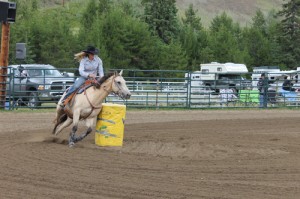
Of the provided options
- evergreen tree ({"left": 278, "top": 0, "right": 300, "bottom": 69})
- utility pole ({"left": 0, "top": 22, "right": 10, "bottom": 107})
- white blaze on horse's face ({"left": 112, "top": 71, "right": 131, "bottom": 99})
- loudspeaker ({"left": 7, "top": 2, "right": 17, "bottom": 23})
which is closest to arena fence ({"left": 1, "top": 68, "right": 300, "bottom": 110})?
utility pole ({"left": 0, "top": 22, "right": 10, "bottom": 107})

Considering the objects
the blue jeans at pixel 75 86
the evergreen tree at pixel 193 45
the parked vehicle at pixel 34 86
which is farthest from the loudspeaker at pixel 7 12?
the evergreen tree at pixel 193 45

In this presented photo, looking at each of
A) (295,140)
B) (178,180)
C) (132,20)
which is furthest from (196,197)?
(132,20)

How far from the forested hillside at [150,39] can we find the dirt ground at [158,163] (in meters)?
46.2

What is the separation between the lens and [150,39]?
2936 inches

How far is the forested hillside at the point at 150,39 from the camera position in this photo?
2808 inches

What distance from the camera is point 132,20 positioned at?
251 ft

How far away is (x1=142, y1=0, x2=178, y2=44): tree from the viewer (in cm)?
8581

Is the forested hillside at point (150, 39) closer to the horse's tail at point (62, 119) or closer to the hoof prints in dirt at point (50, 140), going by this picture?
the horse's tail at point (62, 119)

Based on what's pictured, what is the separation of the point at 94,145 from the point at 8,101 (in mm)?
11321

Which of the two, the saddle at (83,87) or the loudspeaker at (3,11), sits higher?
the loudspeaker at (3,11)

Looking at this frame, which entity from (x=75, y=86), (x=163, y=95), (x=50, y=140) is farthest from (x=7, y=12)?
(x=75, y=86)

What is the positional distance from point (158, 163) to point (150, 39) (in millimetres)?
63337

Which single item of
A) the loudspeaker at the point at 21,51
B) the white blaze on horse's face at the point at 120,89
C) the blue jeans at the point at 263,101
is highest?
the loudspeaker at the point at 21,51

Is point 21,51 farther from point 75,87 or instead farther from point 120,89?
point 120,89
